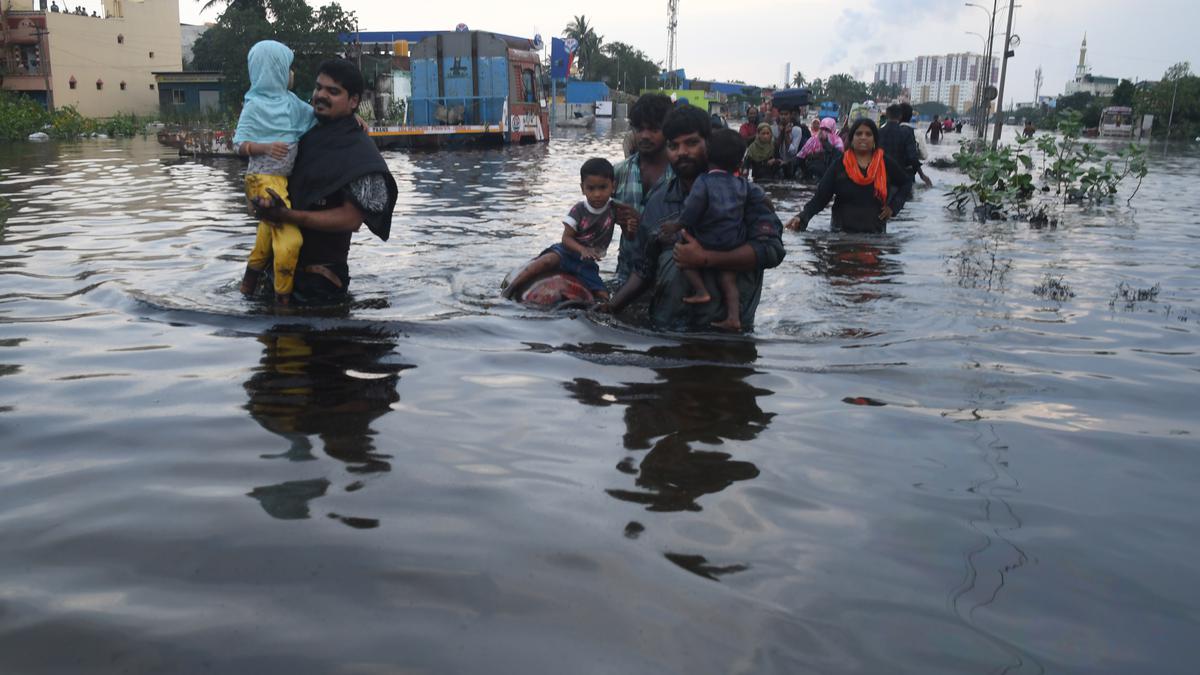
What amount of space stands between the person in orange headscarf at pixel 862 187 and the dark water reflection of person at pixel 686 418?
13.2 feet

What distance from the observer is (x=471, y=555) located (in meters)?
2.87

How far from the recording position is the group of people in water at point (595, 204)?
533 centimetres

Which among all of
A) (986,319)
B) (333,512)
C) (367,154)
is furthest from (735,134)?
(333,512)

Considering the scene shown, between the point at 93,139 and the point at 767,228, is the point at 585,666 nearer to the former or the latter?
the point at 767,228

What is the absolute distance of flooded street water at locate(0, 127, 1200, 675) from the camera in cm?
245

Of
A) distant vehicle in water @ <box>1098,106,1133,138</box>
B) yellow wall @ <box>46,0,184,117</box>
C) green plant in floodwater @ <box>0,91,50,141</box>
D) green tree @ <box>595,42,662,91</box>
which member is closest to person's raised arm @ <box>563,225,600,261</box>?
green plant in floodwater @ <box>0,91,50,141</box>

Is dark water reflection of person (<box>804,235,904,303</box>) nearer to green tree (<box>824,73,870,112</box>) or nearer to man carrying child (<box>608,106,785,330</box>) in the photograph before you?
man carrying child (<box>608,106,785,330</box>)

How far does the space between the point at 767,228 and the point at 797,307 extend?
6.11 feet

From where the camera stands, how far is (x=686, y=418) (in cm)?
427

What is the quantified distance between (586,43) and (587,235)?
379 feet

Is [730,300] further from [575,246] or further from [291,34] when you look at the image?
[291,34]

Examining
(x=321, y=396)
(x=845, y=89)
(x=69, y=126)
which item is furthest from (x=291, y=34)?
(x=845, y=89)

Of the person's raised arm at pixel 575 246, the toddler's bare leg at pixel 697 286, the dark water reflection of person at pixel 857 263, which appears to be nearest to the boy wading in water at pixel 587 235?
the person's raised arm at pixel 575 246

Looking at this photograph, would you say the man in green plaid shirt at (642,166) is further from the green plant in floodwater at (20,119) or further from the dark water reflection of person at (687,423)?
the green plant in floodwater at (20,119)
